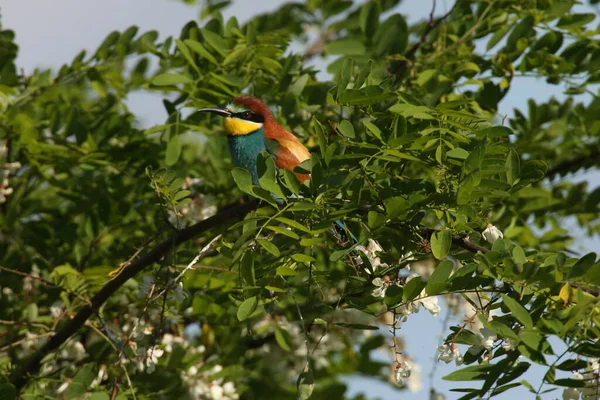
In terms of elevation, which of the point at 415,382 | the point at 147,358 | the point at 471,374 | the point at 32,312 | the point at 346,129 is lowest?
the point at 415,382

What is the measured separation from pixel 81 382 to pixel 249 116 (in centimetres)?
102

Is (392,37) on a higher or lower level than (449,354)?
higher

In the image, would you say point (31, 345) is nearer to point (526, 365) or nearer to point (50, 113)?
point (50, 113)

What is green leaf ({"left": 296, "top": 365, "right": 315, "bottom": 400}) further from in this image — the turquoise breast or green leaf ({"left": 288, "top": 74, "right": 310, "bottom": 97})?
the turquoise breast

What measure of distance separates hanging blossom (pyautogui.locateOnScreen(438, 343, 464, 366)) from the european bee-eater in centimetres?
102

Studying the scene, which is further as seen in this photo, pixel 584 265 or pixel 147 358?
pixel 147 358

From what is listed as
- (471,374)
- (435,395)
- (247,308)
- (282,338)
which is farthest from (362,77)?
(282,338)

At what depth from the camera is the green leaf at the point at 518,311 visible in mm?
1688

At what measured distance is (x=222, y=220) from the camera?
208 cm

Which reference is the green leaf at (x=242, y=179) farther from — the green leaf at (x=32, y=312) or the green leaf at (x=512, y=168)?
the green leaf at (x=32, y=312)

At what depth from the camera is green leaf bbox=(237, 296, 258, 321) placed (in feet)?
6.42

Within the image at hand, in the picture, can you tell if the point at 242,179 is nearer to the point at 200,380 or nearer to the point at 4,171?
the point at 200,380

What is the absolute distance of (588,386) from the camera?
1.71m

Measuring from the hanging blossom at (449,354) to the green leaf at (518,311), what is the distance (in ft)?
0.74
